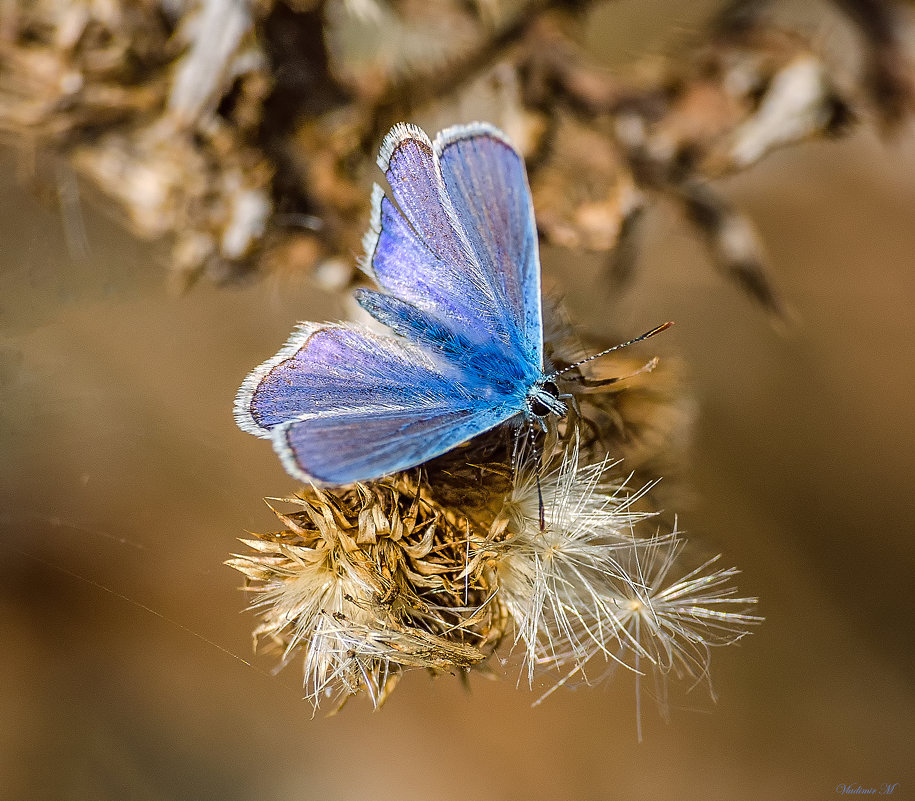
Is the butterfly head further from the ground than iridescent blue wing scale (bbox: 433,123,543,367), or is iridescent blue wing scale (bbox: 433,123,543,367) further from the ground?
iridescent blue wing scale (bbox: 433,123,543,367)

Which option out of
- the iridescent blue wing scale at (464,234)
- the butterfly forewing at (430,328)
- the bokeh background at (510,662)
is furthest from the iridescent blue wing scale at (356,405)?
the bokeh background at (510,662)

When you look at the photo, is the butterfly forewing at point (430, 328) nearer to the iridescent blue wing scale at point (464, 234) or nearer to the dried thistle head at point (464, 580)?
the iridescent blue wing scale at point (464, 234)

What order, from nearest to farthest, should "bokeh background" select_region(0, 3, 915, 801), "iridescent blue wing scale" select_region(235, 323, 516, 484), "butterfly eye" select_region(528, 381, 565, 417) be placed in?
1. "iridescent blue wing scale" select_region(235, 323, 516, 484)
2. "butterfly eye" select_region(528, 381, 565, 417)
3. "bokeh background" select_region(0, 3, 915, 801)

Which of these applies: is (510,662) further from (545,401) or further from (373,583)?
(545,401)

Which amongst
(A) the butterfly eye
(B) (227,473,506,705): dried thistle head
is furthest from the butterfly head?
(B) (227,473,506,705): dried thistle head

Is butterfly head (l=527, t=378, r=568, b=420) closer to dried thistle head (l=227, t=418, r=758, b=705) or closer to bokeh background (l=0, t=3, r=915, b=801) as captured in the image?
dried thistle head (l=227, t=418, r=758, b=705)

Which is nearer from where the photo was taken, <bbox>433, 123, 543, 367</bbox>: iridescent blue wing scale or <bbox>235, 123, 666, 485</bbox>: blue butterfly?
<bbox>235, 123, 666, 485</bbox>: blue butterfly

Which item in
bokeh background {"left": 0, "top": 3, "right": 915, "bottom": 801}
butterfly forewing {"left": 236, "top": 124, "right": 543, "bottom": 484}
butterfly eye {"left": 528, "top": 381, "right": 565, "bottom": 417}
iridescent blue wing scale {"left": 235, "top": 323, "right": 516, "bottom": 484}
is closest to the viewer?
iridescent blue wing scale {"left": 235, "top": 323, "right": 516, "bottom": 484}

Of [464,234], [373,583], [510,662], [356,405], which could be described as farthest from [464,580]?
[464,234]

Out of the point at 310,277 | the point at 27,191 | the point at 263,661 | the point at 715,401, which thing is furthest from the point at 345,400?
the point at 715,401
